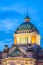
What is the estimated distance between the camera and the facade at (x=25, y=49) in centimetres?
9206

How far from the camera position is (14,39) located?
323 feet

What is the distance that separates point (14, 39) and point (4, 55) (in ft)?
16.0

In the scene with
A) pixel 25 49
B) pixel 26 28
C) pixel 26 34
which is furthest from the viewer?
pixel 26 28

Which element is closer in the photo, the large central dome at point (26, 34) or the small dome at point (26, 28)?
the large central dome at point (26, 34)

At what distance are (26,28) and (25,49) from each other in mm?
5152

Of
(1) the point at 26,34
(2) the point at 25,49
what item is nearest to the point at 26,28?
(1) the point at 26,34

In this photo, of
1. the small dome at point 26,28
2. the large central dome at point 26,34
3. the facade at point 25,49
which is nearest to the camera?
the facade at point 25,49

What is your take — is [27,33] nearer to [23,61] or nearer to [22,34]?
[22,34]

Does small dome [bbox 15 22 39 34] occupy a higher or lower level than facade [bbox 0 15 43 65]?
higher

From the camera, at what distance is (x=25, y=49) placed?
309 ft

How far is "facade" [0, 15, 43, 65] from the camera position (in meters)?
92.1

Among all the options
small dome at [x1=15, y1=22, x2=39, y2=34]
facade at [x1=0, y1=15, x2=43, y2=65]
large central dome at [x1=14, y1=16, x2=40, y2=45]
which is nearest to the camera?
facade at [x1=0, y1=15, x2=43, y2=65]

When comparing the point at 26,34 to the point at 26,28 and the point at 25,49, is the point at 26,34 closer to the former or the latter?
the point at 26,28

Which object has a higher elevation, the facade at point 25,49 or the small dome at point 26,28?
the small dome at point 26,28
